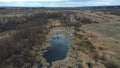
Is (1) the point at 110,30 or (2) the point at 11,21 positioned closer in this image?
(1) the point at 110,30

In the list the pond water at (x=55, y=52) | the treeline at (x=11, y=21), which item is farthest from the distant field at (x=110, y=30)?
the treeline at (x=11, y=21)

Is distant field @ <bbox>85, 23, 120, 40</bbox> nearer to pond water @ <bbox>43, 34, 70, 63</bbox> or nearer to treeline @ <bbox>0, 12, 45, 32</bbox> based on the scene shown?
pond water @ <bbox>43, 34, 70, 63</bbox>

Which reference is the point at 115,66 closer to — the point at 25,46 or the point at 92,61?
the point at 92,61

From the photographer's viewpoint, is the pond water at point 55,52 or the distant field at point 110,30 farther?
the distant field at point 110,30

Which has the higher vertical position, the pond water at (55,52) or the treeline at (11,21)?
the pond water at (55,52)

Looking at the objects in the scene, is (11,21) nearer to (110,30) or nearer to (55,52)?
(110,30)

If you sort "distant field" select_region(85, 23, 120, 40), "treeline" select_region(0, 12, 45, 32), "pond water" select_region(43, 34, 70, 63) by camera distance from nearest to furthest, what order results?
"pond water" select_region(43, 34, 70, 63), "distant field" select_region(85, 23, 120, 40), "treeline" select_region(0, 12, 45, 32)

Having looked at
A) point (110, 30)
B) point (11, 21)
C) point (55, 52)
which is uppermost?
point (55, 52)

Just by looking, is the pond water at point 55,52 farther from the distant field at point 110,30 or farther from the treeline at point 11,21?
the treeline at point 11,21

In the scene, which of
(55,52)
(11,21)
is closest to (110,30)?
(55,52)

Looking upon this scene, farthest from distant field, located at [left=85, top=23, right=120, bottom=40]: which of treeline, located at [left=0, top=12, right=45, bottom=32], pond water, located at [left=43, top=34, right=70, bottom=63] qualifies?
treeline, located at [left=0, top=12, right=45, bottom=32]

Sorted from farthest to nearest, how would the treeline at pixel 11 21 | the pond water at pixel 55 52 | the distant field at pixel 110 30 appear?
the treeline at pixel 11 21 < the distant field at pixel 110 30 < the pond water at pixel 55 52
